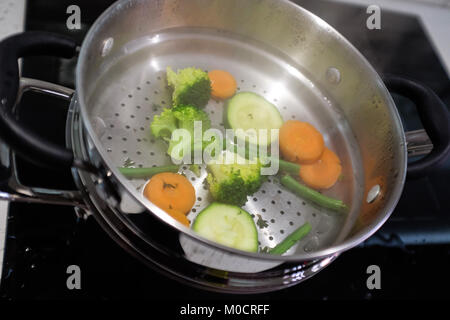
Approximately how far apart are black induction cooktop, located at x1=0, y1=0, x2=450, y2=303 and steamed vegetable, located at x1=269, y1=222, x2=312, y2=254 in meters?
0.12

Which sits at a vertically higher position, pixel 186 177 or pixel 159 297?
pixel 186 177

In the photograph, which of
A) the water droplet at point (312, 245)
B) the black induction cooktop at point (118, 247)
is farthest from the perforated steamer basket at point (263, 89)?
the black induction cooktop at point (118, 247)

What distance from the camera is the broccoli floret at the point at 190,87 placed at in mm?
946

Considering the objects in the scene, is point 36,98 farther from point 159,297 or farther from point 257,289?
point 257,289

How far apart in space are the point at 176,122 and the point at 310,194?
0.35 m

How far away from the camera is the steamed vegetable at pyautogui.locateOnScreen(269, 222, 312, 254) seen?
86 centimetres

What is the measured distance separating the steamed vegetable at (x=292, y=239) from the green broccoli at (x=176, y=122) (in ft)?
0.89

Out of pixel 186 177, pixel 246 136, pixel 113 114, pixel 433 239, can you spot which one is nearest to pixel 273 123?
pixel 246 136

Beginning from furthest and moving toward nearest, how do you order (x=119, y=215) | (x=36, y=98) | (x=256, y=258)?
(x=36, y=98) < (x=119, y=215) < (x=256, y=258)

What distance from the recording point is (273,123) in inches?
39.2
